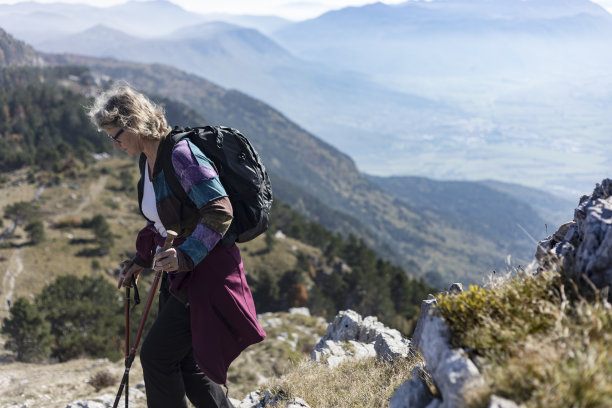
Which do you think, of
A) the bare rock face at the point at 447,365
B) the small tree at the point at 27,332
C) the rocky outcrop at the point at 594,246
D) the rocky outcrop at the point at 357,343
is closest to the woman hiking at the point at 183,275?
the bare rock face at the point at 447,365

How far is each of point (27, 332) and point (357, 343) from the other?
23428mm

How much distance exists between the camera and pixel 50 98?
154 meters

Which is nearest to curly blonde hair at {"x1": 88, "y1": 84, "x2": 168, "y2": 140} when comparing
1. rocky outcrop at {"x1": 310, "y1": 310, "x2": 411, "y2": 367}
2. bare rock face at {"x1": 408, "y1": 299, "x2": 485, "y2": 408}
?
bare rock face at {"x1": 408, "y1": 299, "x2": 485, "y2": 408}

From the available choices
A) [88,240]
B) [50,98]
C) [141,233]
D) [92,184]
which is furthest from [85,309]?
[50,98]

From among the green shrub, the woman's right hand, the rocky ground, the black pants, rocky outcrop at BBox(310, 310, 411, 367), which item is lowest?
the green shrub

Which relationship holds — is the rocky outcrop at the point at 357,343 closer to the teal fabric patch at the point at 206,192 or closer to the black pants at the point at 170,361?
the black pants at the point at 170,361

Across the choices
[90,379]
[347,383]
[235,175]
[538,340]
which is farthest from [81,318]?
[538,340]

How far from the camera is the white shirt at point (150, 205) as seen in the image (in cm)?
430

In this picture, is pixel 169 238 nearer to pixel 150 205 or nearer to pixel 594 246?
pixel 150 205

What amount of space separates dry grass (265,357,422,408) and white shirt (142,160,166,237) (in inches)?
123

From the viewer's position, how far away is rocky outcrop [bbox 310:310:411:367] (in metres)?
7.36

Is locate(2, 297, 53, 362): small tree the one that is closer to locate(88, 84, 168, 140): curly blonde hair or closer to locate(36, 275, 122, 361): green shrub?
locate(36, 275, 122, 361): green shrub

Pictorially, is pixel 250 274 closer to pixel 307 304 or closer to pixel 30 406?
pixel 307 304

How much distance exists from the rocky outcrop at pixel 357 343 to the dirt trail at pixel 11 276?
39.5m
